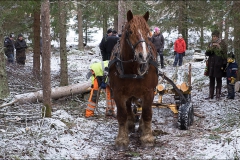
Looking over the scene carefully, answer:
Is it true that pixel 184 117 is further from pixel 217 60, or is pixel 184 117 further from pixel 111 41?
pixel 111 41

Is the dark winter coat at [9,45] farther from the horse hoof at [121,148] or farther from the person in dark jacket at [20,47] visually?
the horse hoof at [121,148]

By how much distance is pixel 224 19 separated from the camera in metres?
8.49

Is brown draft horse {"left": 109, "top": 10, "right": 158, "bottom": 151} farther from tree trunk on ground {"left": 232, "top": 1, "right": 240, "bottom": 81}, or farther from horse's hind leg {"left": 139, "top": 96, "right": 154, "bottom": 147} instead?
tree trunk on ground {"left": 232, "top": 1, "right": 240, "bottom": 81}

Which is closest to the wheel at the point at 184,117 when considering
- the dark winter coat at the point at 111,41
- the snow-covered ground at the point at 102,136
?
the snow-covered ground at the point at 102,136

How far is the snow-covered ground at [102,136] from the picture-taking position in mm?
4969

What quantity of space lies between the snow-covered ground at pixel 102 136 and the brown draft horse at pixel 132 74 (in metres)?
0.38

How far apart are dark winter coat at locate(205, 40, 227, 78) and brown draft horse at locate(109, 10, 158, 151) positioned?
3.92 meters

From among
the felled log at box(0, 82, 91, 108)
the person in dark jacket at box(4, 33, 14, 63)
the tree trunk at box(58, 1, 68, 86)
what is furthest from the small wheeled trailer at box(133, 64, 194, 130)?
the person in dark jacket at box(4, 33, 14, 63)

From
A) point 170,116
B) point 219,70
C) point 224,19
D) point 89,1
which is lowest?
point 170,116

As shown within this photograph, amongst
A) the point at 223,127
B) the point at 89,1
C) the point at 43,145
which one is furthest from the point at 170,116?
the point at 89,1

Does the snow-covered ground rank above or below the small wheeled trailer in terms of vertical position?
below

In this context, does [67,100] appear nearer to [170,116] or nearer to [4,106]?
[4,106]

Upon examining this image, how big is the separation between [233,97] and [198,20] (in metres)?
10.2

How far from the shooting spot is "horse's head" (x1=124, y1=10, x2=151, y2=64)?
4727 millimetres
